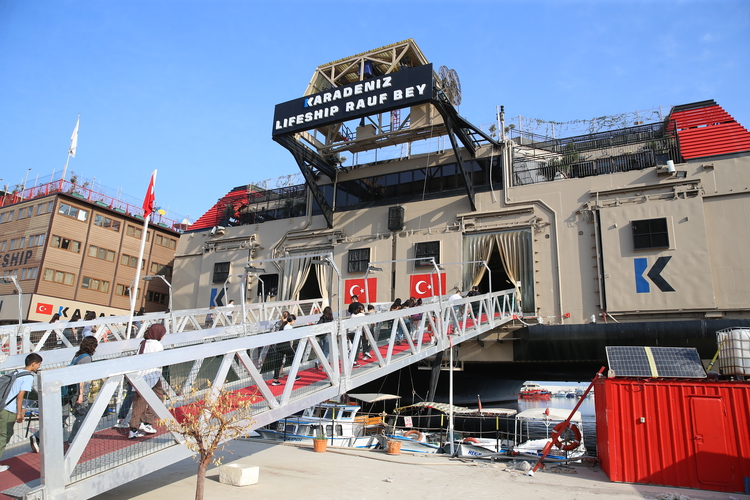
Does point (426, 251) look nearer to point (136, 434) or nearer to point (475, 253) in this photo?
point (475, 253)

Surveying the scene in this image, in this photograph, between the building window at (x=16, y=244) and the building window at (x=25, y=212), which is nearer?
the building window at (x=16, y=244)

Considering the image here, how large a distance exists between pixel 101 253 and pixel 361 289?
59.8 ft

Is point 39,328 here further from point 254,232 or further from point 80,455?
point 254,232

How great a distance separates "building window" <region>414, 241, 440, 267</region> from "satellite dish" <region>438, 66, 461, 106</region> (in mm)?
7469

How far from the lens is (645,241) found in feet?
68.3

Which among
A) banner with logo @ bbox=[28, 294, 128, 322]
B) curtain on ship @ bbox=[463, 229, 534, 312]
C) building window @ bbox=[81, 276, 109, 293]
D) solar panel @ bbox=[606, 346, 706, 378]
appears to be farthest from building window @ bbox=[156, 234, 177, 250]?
solar panel @ bbox=[606, 346, 706, 378]

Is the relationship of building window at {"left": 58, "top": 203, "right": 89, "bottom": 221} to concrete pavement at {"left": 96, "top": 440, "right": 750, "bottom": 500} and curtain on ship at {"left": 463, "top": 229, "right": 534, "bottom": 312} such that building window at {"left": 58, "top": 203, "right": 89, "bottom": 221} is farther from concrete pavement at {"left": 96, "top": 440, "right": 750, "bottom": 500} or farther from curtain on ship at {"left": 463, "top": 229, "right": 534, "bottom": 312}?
curtain on ship at {"left": 463, "top": 229, "right": 534, "bottom": 312}

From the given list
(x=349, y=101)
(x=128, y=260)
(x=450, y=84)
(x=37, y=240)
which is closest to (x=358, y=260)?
(x=349, y=101)

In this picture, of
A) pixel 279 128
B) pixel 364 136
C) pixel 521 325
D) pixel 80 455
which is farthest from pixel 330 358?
pixel 364 136

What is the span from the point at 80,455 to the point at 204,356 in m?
1.91

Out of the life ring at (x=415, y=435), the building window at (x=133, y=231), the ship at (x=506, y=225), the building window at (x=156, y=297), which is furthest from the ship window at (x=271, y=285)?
the life ring at (x=415, y=435)

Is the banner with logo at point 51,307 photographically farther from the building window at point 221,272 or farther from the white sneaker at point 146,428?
the white sneaker at point 146,428

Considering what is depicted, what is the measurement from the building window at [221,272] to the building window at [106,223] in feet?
25.9

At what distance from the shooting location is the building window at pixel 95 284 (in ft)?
101
